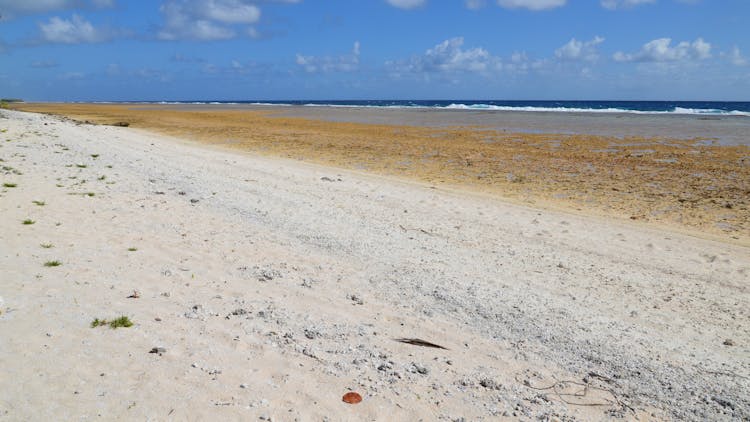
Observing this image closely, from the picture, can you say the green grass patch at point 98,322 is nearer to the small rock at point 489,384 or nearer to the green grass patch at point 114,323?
the green grass patch at point 114,323

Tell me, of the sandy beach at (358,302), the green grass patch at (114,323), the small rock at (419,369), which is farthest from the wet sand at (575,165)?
the green grass patch at (114,323)

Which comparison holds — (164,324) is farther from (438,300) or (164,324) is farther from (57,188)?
(57,188)

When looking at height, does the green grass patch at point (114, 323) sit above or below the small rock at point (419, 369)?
above

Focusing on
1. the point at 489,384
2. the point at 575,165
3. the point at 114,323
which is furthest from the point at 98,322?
the point at 575,165

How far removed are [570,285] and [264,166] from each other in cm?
1233

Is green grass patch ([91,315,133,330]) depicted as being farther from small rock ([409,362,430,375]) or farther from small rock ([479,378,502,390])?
small rock ([479,378,502,390])

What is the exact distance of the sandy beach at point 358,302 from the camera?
13.0 ft

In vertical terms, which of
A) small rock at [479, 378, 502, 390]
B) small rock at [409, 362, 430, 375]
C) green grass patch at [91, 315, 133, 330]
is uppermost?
green grass patch at [91, 315, 133, 330]

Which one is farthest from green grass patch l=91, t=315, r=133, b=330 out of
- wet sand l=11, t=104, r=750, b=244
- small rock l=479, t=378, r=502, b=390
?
wet sand l=11, t=104, r=750, b=244

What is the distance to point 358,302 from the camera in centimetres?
582

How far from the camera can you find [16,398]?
11.9 ft

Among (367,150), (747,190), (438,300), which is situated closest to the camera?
(438,300)

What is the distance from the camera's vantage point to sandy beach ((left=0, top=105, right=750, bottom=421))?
3971mm

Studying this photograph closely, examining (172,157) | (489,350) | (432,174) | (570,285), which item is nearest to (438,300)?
(489,350)
